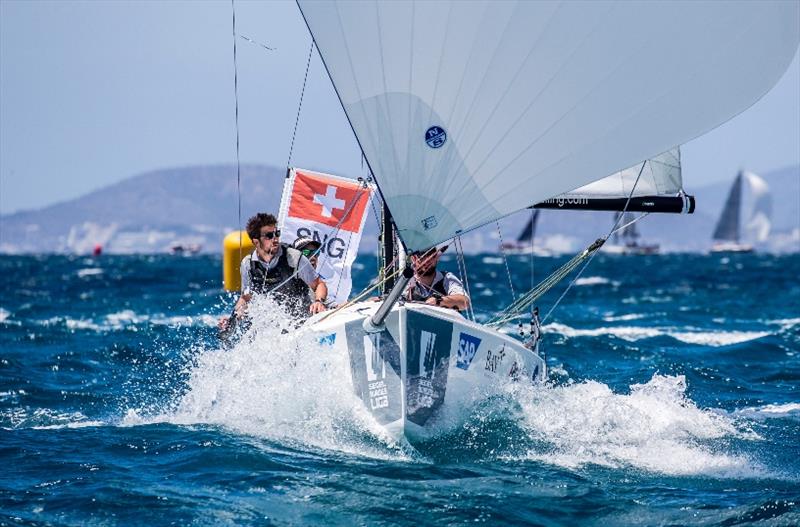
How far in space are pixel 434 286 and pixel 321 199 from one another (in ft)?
11.8

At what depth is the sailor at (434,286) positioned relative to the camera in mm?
8945

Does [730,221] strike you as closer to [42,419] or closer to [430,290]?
[430,290]

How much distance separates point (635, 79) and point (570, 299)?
79.0 feet

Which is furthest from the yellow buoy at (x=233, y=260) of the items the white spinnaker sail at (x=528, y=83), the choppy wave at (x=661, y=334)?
the choppy wave at (x=661, y=334)

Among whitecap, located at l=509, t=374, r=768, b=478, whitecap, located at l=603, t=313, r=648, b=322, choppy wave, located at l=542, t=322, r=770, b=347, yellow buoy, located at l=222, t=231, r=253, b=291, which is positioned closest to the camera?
whitecap, located at l=509, t=374, r=768, b=478

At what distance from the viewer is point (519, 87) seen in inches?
288

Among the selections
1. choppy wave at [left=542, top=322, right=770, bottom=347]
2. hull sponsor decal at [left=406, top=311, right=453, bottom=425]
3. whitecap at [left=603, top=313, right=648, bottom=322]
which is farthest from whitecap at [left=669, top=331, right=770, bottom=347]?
hull sponsor decal at [left=406, top=311, right=453, bottom=425]

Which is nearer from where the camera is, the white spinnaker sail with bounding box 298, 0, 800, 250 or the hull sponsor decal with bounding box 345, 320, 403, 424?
the white spinnaker sail with bounding box 298, 0, 800, 250

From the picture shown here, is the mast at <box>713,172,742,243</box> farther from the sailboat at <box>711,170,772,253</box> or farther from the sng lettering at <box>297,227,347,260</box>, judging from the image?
the sng lettering at <box>297,227,347,260</box>

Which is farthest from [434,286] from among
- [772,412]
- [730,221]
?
[730,221]

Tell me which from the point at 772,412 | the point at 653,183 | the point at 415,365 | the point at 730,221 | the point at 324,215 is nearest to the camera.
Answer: the point at 415,365

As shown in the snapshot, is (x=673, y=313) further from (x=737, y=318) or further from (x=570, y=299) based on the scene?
(x=570, y=299)

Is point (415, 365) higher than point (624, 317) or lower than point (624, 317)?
higher

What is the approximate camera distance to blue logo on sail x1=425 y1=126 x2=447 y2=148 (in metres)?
7.40
